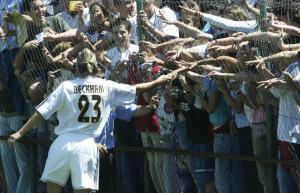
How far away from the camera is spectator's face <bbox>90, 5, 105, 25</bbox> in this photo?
36.3 feet

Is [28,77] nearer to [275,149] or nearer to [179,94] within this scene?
[179,94]

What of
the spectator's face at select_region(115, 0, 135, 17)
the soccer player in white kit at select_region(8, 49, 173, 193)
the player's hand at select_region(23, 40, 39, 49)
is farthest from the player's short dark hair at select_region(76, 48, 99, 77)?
the player's hand at select_region(23, 40, 39, 49)

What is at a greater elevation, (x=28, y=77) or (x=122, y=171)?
(x=28, y=77)

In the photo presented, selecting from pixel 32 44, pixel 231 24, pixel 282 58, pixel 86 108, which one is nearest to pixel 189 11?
pixel 231 24

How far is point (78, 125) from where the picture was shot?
9773mm

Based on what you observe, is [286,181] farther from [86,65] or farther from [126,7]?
[126,7]

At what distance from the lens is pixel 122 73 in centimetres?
1076

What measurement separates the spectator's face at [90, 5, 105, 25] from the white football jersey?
1.40 m

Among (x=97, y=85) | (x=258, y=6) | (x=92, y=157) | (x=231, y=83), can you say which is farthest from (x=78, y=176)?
(x=258, y=6)

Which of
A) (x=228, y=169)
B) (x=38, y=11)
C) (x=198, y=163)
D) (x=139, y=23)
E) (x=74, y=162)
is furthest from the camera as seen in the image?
(x=38, y=11)

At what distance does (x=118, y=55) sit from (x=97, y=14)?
55 cm

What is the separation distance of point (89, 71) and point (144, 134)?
4.51ft

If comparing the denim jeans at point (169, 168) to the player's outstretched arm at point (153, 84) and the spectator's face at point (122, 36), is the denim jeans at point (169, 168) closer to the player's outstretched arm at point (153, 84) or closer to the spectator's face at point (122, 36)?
the player's outstretched arm at point (153, 84)

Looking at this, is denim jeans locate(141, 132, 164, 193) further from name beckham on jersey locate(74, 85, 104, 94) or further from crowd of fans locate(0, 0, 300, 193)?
name beckham on jersey locate(74, 85, 104, 94)
